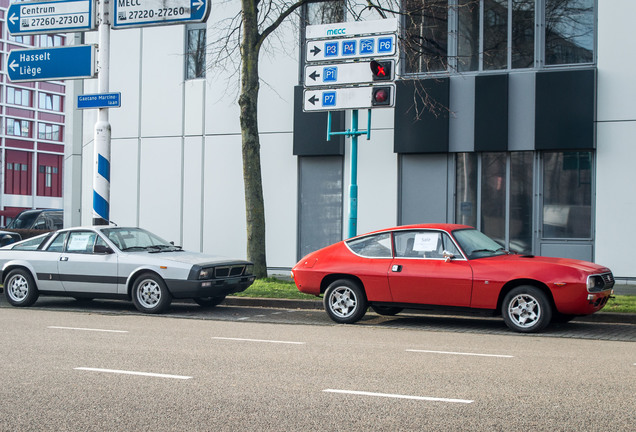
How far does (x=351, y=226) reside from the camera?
47.9ft

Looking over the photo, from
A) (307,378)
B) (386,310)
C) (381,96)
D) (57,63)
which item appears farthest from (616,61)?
(307,378)

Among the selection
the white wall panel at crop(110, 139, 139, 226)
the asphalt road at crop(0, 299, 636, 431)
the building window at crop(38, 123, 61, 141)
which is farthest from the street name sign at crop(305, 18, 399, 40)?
the building window at crop(38, 123, 61, 141)

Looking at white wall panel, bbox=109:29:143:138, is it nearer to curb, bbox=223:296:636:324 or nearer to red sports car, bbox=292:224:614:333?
curb, bbox=223:296:636:324

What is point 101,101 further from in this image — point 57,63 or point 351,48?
point 351,48

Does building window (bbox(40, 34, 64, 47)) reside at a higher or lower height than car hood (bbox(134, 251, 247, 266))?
higher

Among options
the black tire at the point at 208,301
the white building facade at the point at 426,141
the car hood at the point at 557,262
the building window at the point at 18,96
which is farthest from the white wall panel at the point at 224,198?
the building window at the point at 18,96

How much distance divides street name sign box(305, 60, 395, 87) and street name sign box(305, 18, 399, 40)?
59 centimetres

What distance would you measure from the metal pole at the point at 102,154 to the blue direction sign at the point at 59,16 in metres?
0.39

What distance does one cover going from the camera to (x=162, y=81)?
22.0m

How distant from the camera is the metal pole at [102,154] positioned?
53.8ft

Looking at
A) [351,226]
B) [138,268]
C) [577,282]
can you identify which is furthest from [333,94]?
[577,282]

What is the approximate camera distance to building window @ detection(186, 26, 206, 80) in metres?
21.8

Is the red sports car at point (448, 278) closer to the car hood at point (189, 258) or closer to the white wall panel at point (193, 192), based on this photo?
the car hood at point (189, 258)

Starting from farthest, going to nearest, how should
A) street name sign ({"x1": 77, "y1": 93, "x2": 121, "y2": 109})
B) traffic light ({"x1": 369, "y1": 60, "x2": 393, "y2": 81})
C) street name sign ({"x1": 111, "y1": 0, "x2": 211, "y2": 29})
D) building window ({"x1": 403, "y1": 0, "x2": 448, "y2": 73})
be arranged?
1. building window ({"x1": 403, "y1": 0, "x2": 448, "y2": 73})
2. street name sign ({"x1": 77, "y1": 93, "x2": 121, "y2": 109})
3. street name sign ({"x1": 111, "y1": 0, "x2": 211, "y2": 29})
4. traffic light ({"x1": 369, "y1": 60, "x2": 393, "y2": 81})
